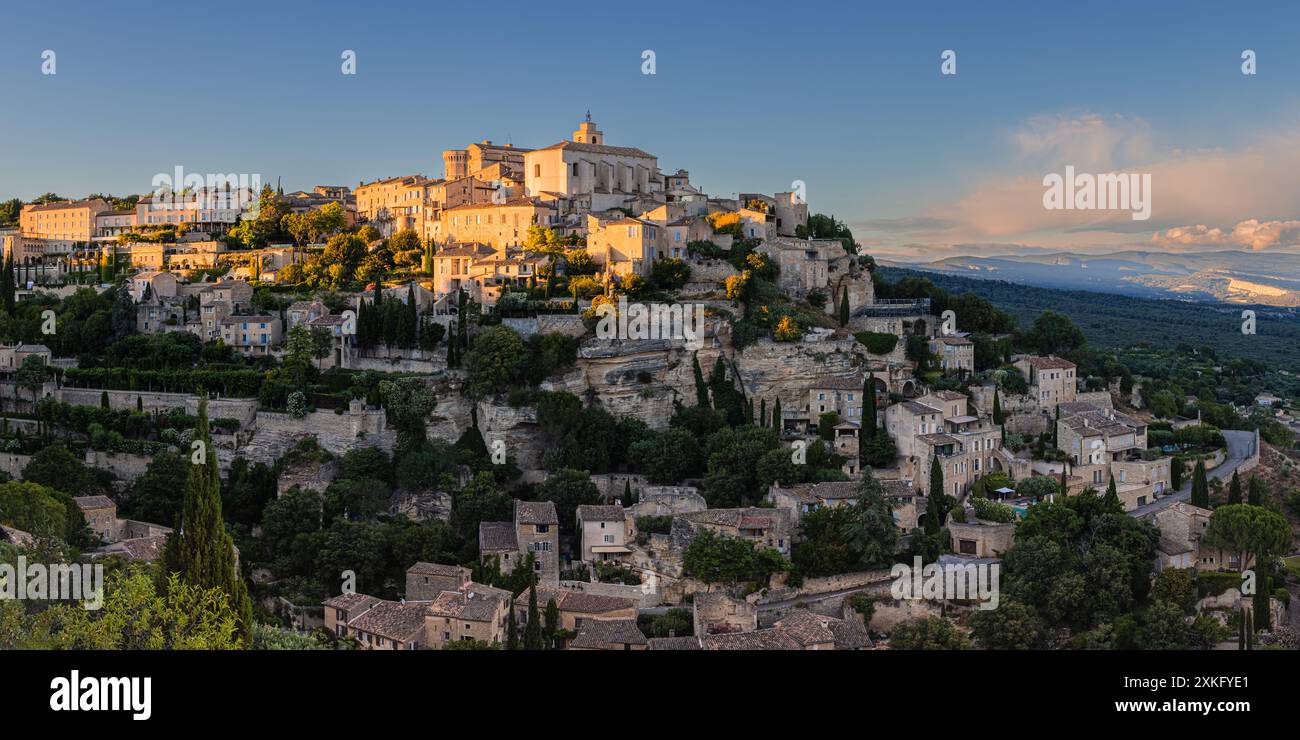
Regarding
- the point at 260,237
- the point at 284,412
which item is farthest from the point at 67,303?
the point at 284,412

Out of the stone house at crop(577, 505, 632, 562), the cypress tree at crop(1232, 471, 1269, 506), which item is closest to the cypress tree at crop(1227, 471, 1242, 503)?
the cypress tree at crop(1232, 471, 1269, 506)

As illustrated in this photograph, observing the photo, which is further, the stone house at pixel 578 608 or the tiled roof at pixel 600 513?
the tiled roof at pixel 600 513

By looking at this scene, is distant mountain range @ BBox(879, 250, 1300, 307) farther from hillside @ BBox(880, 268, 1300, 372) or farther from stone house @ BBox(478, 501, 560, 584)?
stone house @ BBox(478, 501, 560, 584)

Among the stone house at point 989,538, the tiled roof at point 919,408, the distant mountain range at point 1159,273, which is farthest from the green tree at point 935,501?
the distant mountain range at point 1159,273

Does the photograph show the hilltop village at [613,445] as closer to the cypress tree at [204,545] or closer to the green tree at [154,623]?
the cypress tree at [204,545]
